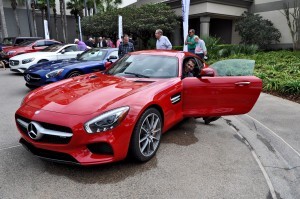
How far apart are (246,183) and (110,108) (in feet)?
5.94

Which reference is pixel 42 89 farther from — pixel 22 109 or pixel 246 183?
pixel 246 183

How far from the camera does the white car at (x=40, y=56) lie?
430 inches

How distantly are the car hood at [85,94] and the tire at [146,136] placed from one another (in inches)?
13.6

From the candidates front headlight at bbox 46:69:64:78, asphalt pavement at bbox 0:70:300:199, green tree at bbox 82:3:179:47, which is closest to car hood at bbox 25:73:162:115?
asphalt pavement at bbox 0:70:300:199

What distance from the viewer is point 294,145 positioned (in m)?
4.30

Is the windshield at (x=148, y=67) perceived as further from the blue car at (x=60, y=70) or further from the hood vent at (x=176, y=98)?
the blue car at (x=60, y=70)

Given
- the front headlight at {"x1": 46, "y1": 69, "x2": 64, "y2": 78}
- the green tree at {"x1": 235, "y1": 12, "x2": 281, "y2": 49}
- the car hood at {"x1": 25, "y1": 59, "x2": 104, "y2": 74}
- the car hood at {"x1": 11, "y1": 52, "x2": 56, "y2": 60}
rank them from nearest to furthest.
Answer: the front headlight at {"x1": 46, "y1": 69, "x2": 64, "y2": 78} → the car hood at {"x1": 25, "y1": 59, "x2": 104, "y2": 74} → the car hood at {"x1": 11, "y1": 52, "x2": 56, "y2": 60} → the green tree at {"x1": 235, "y1": 12, "x2": 281, "y2": 49}

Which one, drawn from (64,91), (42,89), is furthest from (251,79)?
(42,89)

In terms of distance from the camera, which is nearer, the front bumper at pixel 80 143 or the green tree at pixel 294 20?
the front bumper at pixel 80 143

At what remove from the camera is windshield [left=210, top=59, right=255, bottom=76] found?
4992 millimetres

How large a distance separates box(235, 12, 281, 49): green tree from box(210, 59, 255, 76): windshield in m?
15.6

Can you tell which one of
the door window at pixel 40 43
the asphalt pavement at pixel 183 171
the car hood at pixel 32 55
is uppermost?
the door window at pixel 40 43

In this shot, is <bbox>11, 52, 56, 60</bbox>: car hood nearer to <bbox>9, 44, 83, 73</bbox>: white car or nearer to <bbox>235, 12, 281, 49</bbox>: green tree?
<bbox>9, 44, 83, 73</bbox>: white car

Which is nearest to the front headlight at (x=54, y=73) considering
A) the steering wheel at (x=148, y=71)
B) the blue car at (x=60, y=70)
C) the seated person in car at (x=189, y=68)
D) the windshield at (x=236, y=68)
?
the blue car at (x=60, y=70)
